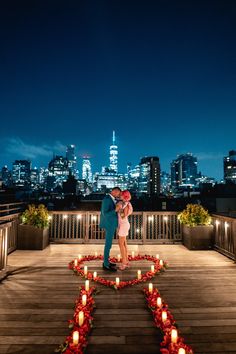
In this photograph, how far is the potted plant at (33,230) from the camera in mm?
7830

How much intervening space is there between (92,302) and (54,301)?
27.5 inches

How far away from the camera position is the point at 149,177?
16112 cm

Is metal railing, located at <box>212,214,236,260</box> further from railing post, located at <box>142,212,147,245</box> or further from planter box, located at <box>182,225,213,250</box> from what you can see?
railing post, located at <box>142,212,147,245</box>

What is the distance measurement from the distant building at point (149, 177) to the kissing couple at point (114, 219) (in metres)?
149

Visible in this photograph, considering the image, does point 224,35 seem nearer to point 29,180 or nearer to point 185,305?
point 185,305

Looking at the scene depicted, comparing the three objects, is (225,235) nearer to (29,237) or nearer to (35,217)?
(35,217)

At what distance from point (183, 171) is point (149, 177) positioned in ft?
121

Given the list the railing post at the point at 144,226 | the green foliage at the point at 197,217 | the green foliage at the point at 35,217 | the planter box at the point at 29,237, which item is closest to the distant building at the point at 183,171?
the railing post at the point at 144,226

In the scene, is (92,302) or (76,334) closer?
(76,334)

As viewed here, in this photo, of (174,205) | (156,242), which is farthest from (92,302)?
(174,205)

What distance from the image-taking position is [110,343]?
9.46ft

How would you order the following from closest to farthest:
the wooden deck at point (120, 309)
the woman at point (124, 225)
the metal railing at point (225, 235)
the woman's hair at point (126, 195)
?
the wooden deck at point (120, 309)
the woman at point (124, 225)
the woman's hair at point (126, 195)
the metal railing at point (225, 235)

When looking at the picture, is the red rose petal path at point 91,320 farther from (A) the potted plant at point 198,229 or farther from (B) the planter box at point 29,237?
(A) the potted plant at point 198,229

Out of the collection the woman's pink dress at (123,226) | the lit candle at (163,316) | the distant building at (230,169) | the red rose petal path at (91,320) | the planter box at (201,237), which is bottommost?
the red rose petal path at (91,320)
